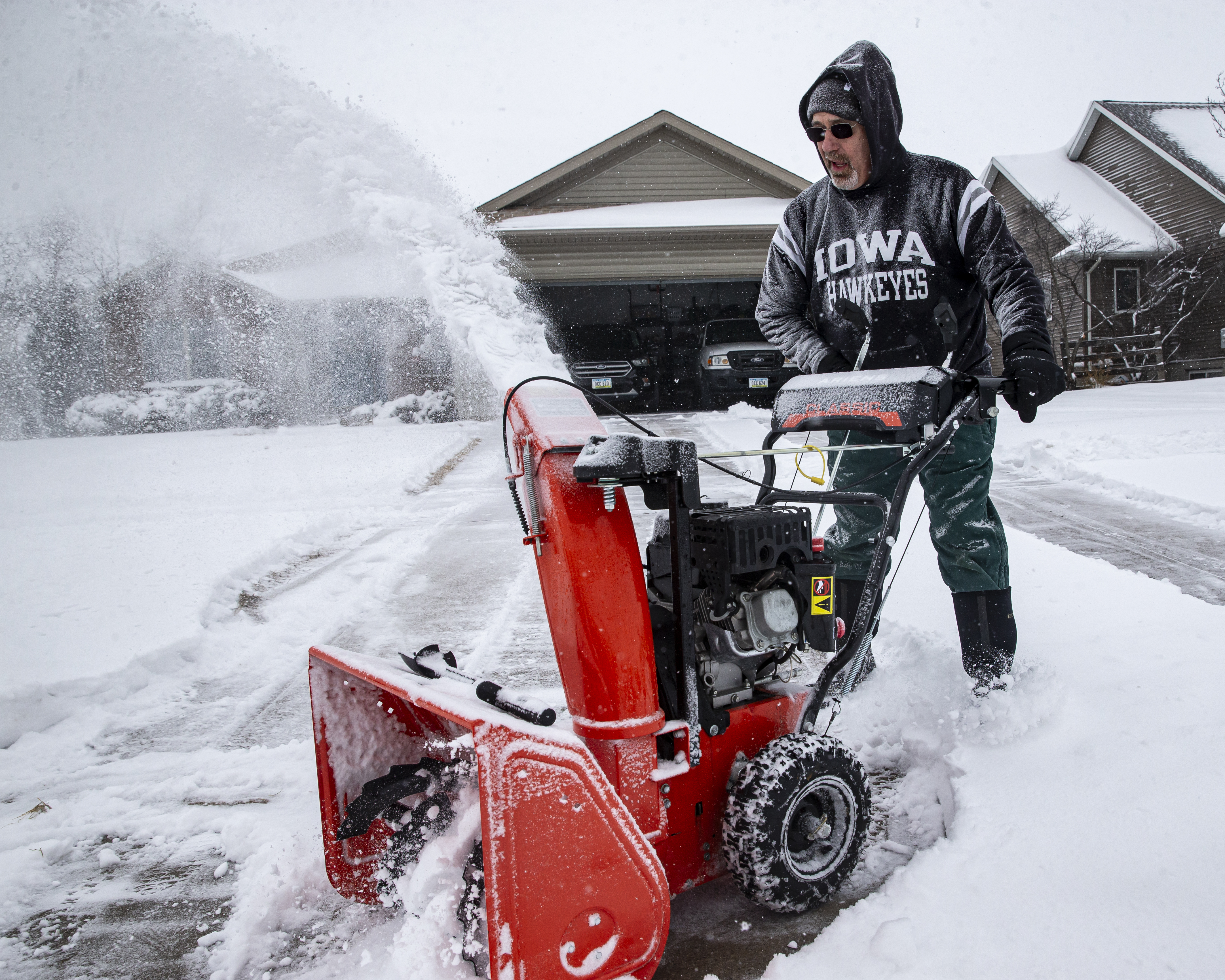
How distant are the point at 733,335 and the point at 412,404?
581cm

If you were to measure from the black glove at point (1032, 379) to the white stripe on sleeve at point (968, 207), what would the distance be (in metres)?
0.43

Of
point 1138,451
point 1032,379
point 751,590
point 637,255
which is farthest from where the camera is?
point 637,255

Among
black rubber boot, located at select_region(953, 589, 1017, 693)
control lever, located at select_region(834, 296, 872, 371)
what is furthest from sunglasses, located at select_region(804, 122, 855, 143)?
black rubber boot, located at select_region(953, 589, 1017, 693)

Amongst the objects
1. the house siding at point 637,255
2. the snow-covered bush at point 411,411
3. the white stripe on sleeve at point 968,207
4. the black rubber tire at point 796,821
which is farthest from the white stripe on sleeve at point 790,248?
the snow-covered bush at point 411,411

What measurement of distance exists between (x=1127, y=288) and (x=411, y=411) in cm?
1579

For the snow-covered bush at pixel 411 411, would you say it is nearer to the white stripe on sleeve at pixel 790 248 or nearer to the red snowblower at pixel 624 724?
the white stripe on sleeve at pixel 790 248

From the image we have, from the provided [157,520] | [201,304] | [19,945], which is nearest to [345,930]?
[19,945]

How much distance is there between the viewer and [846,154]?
7.95ft

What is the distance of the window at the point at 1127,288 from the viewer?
18.1 m

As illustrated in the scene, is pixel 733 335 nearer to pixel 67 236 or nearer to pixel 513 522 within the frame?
pixel 513 522

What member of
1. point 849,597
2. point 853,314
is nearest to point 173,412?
point 849,597

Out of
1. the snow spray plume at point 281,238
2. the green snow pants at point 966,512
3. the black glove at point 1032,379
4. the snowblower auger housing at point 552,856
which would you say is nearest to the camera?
the snowblower auger housing at point 552,856

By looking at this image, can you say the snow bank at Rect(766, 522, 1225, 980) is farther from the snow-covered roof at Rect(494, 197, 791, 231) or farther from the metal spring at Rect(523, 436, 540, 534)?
the snow-covered roof at Rect(494, 197, 791, 231)

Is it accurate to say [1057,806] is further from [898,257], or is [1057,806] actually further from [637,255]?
[637,255]
